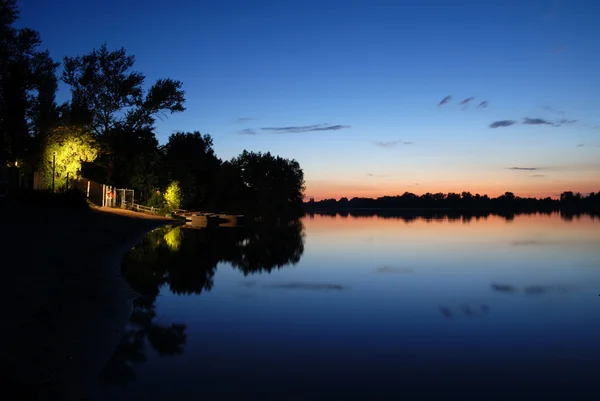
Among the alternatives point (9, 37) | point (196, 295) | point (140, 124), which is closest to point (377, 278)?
point (196, 295)

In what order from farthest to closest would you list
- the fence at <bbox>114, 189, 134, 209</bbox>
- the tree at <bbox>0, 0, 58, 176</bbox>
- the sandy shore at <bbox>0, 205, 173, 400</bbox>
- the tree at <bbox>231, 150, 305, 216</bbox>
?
the tree at <bbox>231, 150, 305, 216</bbox>
the fence at <bbox>114, 189, 134, 209</bbox>
the tree at <bbox>0, 0, 58, 176</bbox>
the sandy shore at <bbox>0, 205, 173, 400</bbox>

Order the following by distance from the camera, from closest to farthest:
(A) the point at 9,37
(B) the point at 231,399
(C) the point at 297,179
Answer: (B) the point at 231,399 < (A) the point at 9,37 < (C) the point at 297,179

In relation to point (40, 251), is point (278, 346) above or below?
below

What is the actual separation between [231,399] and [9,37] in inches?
1388

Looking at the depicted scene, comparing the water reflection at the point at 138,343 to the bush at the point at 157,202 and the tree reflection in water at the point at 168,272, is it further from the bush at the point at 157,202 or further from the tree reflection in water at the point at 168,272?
the bush at the point at 157,202

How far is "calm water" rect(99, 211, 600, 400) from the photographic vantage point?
8094 mm

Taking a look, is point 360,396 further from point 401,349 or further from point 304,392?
point 401,349

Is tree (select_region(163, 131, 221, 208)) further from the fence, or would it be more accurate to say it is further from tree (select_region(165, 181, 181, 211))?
the fence

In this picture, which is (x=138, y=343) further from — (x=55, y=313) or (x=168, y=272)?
(x=168, y=272)

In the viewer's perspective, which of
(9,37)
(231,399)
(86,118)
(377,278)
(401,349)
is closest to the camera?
(231,399)

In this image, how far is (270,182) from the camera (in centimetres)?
12612

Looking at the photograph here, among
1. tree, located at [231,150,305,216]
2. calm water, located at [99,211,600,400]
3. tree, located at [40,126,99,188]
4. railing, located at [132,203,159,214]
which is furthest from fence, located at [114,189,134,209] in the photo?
tree, located at [231,150,305,216]

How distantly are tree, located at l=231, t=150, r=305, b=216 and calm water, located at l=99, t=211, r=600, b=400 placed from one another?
3768 inches

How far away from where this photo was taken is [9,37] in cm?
3353
